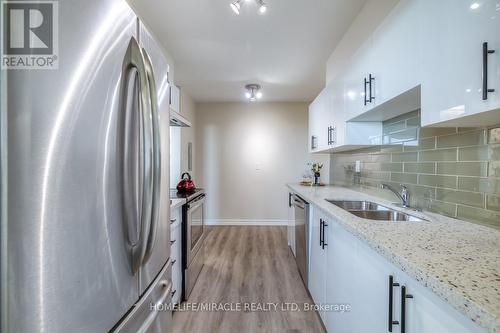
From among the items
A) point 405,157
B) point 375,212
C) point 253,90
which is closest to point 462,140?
point 405,157

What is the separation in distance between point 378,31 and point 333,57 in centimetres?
128

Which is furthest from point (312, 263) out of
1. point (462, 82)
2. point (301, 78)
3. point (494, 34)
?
point (301, 78)

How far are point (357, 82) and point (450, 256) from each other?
136 centimetres

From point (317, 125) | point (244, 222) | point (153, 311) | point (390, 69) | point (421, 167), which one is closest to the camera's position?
point (153, 311)

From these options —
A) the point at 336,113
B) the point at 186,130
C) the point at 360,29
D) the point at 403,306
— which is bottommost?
the point at 403,306

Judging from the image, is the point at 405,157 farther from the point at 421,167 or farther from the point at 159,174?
the point at 159,174

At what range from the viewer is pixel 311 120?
3258 millimetres

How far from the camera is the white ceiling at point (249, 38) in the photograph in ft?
6.10

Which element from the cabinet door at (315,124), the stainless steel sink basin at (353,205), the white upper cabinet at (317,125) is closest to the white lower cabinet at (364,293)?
the stainless steel sink basin at (353,205)

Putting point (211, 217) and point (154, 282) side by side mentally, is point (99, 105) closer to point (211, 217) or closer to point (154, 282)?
point (154, 282)

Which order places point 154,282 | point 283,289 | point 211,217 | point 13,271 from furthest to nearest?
point 211,217 → point 283,289 → point 154,282 → point 13,271

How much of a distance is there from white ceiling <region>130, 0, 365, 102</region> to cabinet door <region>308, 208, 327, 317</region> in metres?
1.71

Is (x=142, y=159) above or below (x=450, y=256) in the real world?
above

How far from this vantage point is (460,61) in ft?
2.68
